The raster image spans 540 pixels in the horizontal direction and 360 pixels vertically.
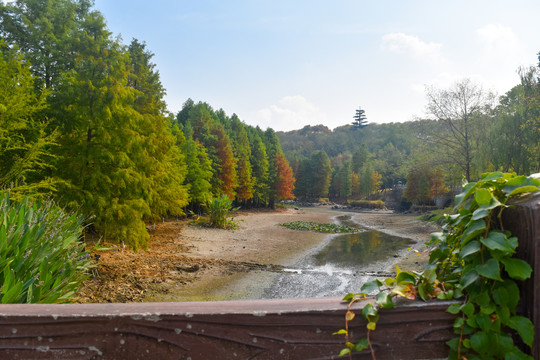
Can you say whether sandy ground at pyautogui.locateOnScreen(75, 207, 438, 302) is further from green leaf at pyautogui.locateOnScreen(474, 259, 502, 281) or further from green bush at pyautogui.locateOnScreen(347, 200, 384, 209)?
green bush at pyautogui.locateOnScreen(347, 200, 384, 209)

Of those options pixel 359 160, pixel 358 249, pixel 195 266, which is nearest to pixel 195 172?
pixel 358 249

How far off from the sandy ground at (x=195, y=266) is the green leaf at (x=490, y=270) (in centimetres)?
737

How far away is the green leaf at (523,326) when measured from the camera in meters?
0.80

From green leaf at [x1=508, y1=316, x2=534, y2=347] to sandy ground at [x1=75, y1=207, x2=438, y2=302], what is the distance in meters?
7.39

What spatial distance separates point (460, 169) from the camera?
30.2m

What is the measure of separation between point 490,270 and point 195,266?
11873mm

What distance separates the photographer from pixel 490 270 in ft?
2.66

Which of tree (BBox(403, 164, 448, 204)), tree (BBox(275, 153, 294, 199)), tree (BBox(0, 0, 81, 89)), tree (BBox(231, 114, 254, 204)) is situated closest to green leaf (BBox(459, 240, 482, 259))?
tree (BBox(0, 0, 81, 89))

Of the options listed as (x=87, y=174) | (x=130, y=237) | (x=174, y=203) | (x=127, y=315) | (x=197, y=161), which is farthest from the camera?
(x=197, y=161)

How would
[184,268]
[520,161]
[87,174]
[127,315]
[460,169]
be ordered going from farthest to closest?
[460,169]
[520,161]
[184,268]
[87,174]
[127,315]

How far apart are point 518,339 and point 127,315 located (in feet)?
3.29

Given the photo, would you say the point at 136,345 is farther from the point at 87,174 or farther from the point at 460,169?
the point at 460,169

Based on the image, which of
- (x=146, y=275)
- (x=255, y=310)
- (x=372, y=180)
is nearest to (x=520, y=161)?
(x=146, y=275)

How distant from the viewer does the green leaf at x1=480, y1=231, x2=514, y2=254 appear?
31.3 inches
